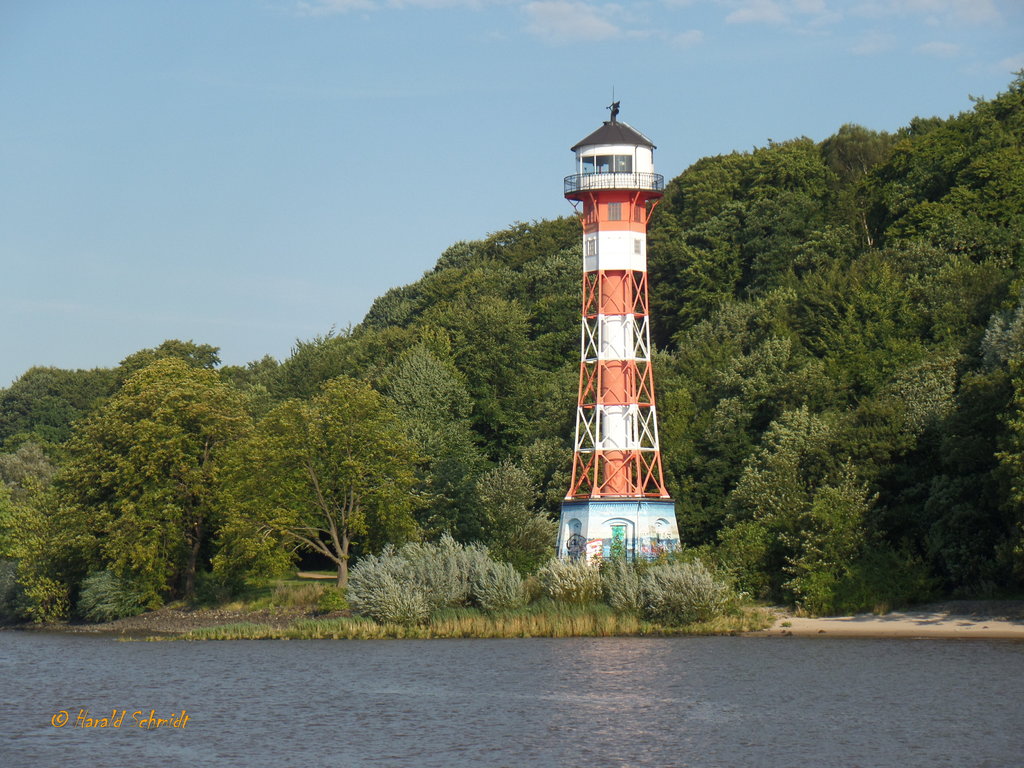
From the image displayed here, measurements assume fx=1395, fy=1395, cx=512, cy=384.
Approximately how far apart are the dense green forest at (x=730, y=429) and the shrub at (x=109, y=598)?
0.24 metres

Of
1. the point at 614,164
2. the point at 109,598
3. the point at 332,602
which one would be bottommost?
the point at 332,602

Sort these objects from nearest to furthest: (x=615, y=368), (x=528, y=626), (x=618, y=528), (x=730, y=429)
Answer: (x=528, y=626), (x=618, y=528), (x=615, y=368), (x=730, y=429)

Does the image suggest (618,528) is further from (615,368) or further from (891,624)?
(891,624)

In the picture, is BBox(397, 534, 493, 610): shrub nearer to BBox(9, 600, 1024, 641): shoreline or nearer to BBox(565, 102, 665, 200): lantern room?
BBox(9, 600, 1024, 641): shoreline

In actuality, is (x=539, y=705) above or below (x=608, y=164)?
below

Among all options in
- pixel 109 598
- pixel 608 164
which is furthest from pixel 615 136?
pixel 109 598

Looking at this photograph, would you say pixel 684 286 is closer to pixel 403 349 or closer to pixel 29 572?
pixel 403 349

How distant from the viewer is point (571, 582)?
51.6m

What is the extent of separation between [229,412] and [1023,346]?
37827 mm

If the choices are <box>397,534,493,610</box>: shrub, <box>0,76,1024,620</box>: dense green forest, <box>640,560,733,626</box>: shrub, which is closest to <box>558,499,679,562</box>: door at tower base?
<box>0,76,1024,620</box>: dense green forest

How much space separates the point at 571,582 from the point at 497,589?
2.78 m

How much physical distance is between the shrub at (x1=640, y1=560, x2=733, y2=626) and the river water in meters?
1.84

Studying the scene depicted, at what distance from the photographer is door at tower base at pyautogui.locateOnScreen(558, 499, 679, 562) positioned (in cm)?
5741

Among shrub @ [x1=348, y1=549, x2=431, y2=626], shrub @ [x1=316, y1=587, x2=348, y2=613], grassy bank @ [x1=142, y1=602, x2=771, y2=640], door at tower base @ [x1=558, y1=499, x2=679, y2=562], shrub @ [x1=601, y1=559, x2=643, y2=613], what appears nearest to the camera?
grassy bank @ [x1=142, y1=602, x2=771, y2=640]
